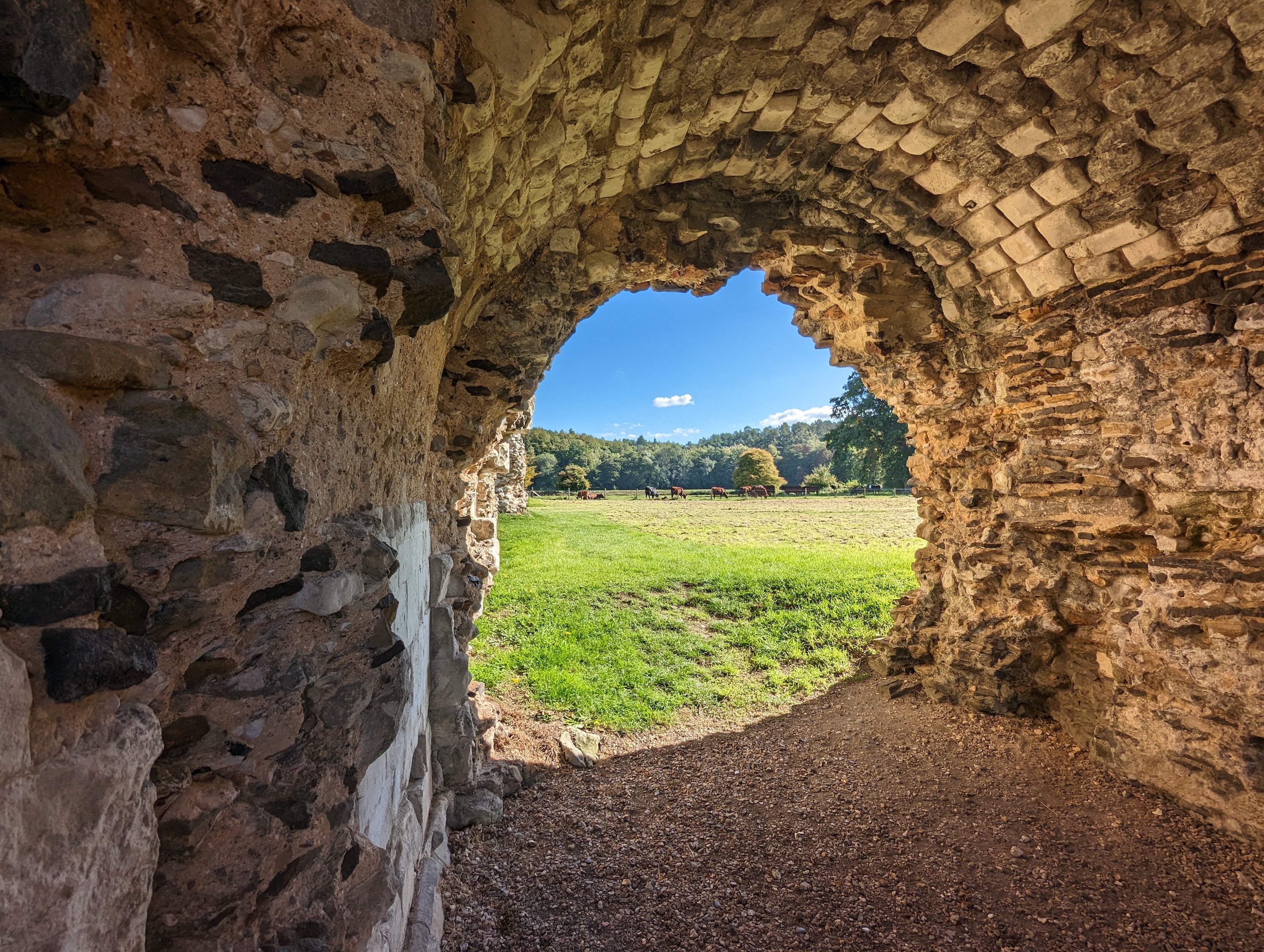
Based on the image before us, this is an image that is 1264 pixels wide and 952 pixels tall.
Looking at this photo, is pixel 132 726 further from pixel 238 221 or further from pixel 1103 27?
pixel 1103 27

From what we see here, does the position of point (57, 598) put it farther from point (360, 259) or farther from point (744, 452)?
point (744, 452)

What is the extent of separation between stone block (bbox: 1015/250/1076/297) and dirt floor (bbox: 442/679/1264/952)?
3173 millimetres

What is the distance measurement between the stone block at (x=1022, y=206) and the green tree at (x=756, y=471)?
102 ft

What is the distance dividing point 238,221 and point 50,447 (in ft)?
1.98

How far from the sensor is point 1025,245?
3.33 m

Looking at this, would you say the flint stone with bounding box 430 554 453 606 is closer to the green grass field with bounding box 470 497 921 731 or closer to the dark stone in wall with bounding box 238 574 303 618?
the dark stone in wall with bounding box 238 574 303 618

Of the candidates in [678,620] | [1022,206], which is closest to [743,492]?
[678,620]

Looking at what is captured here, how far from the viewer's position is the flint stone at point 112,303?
89cm

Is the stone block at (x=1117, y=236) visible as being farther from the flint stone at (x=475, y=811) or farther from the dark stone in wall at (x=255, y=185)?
the flint stone at (x=475, y=811)

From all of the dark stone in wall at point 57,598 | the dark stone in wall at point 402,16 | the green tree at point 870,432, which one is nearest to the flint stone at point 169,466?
the dark stone in wall at point 57,598

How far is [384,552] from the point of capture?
4.92 feet

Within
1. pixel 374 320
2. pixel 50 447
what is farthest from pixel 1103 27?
pixel 50 447

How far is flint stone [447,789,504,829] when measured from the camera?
124 inches

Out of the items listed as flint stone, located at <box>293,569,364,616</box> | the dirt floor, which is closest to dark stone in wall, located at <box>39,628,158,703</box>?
flint stone, located at <box>293,569,364,616</box>
